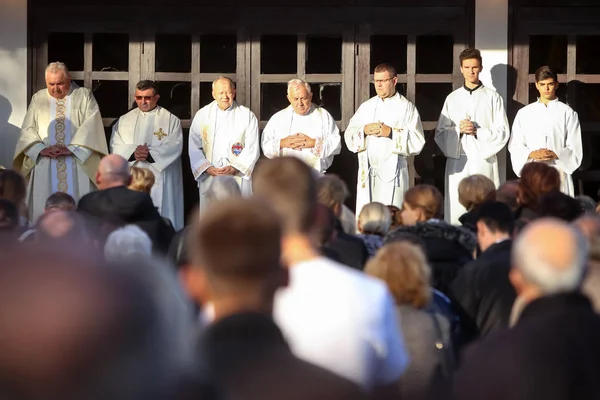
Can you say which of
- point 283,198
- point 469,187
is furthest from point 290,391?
point 469,187

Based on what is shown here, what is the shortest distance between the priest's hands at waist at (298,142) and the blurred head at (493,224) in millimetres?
5157

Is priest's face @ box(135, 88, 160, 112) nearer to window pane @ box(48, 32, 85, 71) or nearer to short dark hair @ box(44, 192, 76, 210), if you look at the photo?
window pane @ box(48, 32, 85, 71)

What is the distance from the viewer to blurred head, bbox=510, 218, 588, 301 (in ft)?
9.81

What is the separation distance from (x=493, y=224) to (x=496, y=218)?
0.14ft

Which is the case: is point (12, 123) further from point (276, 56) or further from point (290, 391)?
point (290, 391)

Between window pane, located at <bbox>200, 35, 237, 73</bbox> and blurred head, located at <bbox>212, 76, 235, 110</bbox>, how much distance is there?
71cm

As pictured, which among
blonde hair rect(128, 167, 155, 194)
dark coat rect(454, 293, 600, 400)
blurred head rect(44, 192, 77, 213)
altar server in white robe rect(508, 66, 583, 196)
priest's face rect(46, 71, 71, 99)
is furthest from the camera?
altar server in white robe rect(508, 66, 583, 196)

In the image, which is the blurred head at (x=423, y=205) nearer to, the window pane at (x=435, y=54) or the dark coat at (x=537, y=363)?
the dark coat at (x=537, y=363)

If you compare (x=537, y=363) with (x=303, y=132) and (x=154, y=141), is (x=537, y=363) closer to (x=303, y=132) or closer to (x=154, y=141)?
(x=303, y=132)

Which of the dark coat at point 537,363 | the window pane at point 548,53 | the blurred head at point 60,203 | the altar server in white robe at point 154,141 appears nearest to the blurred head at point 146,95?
the altar server in white robe at point 154,141

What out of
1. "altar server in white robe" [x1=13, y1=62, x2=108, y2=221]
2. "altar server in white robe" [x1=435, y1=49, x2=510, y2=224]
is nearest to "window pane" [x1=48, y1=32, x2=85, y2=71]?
"altar server in white robe" [x1=13, y1=62, x2=108, y2=221]

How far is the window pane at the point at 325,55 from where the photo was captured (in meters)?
11.5

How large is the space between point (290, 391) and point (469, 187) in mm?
5449

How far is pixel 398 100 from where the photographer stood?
35.6 feet
